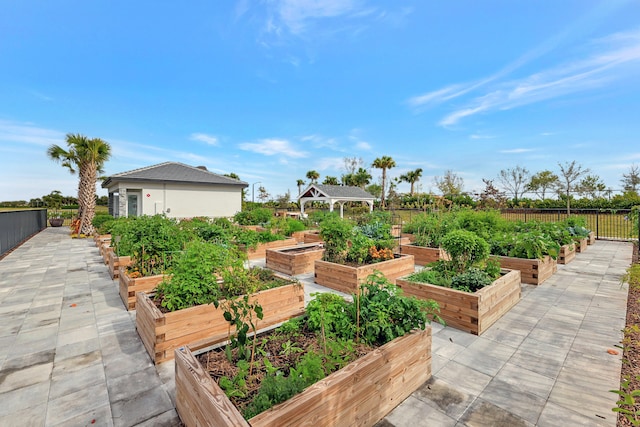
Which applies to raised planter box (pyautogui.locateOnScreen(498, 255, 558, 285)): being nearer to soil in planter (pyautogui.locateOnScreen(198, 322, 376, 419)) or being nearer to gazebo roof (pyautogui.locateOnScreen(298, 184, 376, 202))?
soil in planter (pyautogui.locateOnScreen(198, 322, 376, 419))

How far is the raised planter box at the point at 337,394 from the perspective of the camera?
1353 millimetres

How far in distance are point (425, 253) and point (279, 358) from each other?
5.66 metres

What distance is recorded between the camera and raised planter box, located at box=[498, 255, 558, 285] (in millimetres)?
5062

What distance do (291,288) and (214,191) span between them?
14376mm

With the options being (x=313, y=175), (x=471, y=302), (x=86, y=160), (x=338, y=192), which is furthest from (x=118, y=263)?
(x=313, y=175)

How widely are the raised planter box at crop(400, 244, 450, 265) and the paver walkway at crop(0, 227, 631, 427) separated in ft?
7.15

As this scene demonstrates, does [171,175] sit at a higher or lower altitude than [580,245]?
higher

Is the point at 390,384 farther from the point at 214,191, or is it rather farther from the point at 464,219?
the point at 214,191

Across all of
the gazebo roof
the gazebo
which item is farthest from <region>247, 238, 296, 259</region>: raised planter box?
the gazebo roof

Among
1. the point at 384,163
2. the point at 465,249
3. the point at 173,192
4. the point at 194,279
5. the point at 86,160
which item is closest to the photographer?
the point at 194,279

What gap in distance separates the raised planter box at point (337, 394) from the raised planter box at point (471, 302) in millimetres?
1305

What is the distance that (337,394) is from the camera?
1565 mm

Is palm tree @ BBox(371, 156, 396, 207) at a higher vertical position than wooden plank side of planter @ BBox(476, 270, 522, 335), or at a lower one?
higher

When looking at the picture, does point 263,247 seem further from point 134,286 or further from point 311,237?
point 134,286
